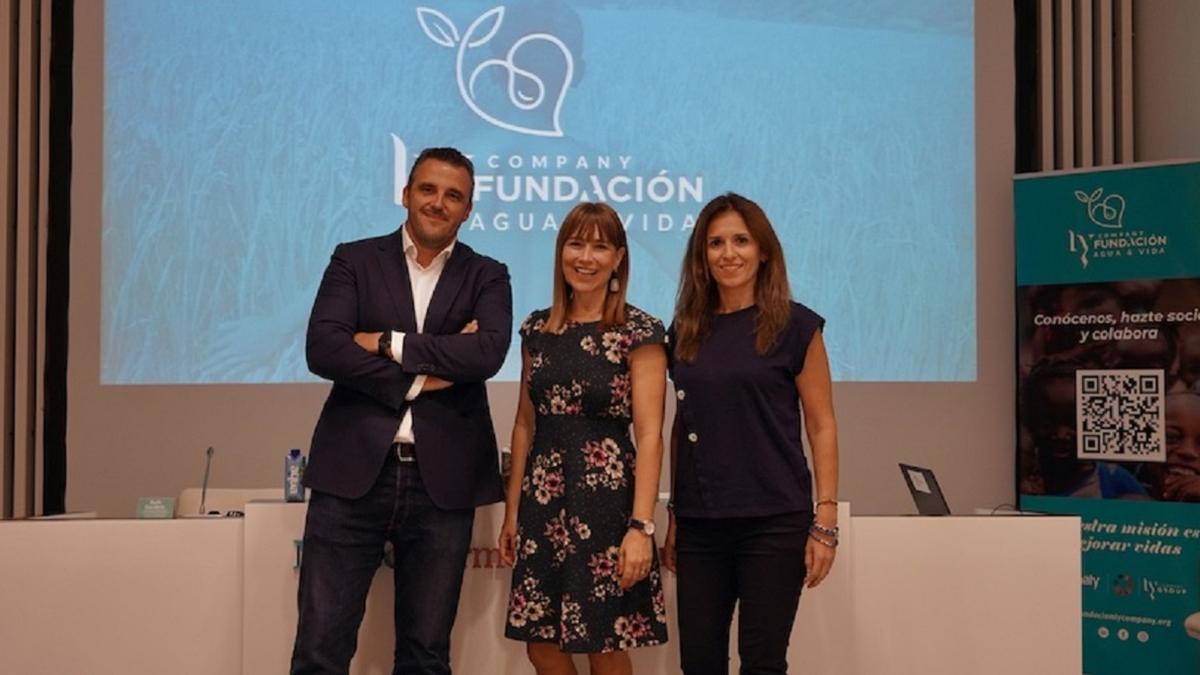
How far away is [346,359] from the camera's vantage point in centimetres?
260

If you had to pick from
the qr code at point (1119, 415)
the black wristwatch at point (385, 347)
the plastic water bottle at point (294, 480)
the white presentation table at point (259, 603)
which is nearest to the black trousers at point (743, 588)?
the white presentation table at point (259, 603)

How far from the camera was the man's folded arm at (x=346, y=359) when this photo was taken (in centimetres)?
260

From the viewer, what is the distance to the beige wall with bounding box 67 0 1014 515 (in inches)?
189

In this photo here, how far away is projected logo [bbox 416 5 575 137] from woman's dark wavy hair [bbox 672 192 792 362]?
2.33m

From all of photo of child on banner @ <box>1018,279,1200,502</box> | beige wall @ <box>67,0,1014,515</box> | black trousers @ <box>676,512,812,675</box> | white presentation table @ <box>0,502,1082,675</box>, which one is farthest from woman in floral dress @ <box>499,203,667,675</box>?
photo of child on banner @ <box>1018,279,1200,502</box>

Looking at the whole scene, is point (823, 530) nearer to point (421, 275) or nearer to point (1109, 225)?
point (421, 275)

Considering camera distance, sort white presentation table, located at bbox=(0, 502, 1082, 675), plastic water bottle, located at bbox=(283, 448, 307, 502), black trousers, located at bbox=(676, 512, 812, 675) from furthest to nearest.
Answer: plastic water bottle, located at bbox=(283, 448, 307, 502) → white presentation table, located at bbox=(0, 502, 1082, 675) → black trousers, located at bbox=(676, 512, 812, 675)

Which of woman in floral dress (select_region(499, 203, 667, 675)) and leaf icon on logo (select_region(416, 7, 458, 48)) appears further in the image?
leaf icon on logo (select_region(416, 7, 458, 48))

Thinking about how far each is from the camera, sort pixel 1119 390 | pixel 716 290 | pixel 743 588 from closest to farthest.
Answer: pixel 743 588 → pixel 716 290 → pixel 1119 390

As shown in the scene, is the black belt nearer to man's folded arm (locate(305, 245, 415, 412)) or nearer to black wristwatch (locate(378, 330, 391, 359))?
man's folded arm (locate(305, 245, 415, 412))

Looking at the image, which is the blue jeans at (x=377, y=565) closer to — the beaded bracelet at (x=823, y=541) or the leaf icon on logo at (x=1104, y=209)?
the beaded bracelet at (x=823, y=541)

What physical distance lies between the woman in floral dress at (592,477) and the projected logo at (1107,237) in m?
2.98

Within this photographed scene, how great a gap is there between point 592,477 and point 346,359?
0.61 meters

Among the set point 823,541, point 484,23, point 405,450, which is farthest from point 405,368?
point 484,23
